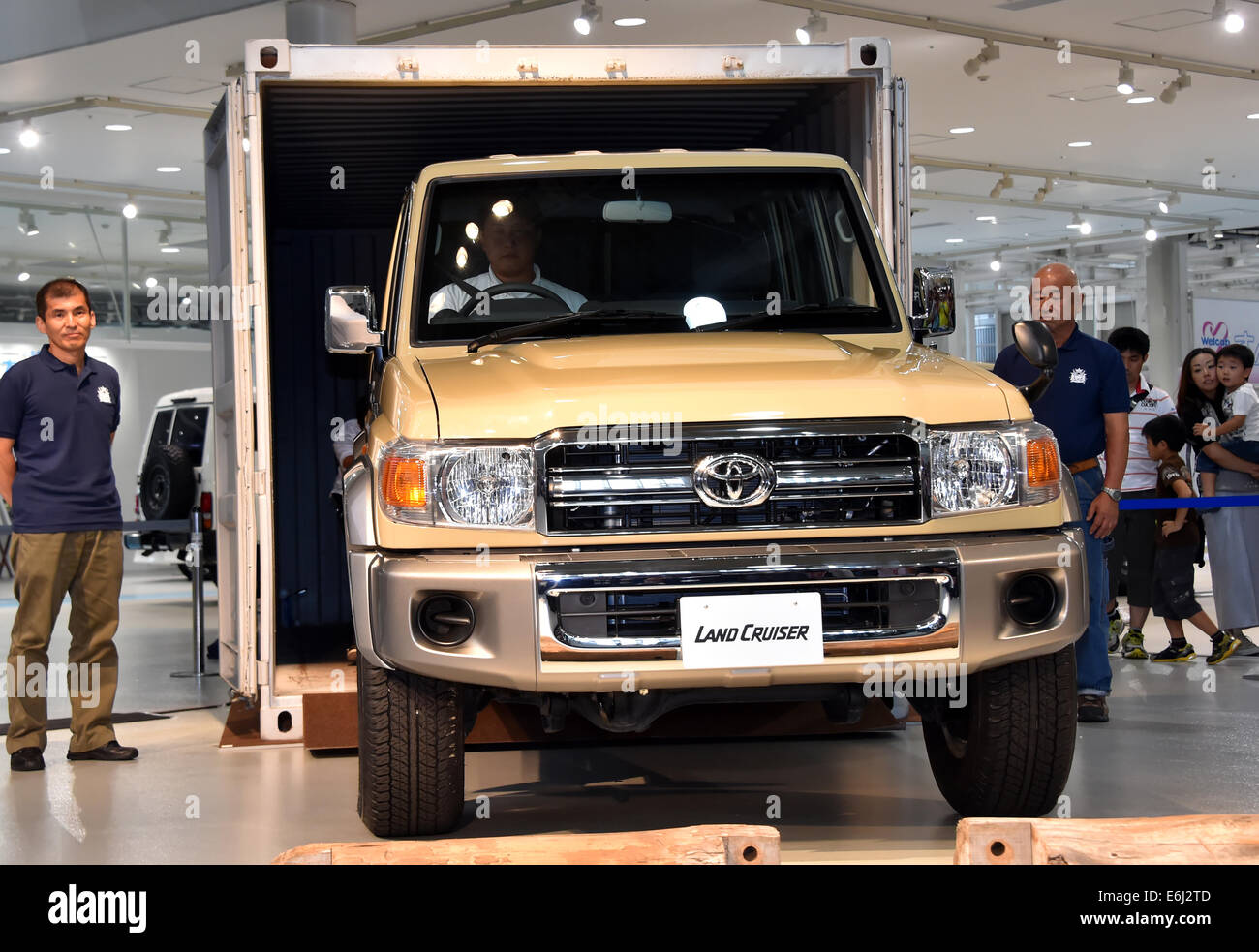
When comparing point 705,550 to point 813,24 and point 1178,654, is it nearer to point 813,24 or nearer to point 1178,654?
point 1178,654

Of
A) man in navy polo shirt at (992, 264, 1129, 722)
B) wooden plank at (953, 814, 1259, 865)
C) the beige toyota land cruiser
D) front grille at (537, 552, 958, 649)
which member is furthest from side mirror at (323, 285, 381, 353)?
man in navy polo shirt at (992, 264, 1129, 722)

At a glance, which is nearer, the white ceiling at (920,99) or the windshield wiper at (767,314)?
the windshield wiper at (767,314)

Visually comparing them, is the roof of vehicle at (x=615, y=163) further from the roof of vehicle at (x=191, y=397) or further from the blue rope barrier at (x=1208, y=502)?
the roof of vehicle at (x=191, y=397)

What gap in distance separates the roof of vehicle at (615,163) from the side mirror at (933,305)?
0.53 metres

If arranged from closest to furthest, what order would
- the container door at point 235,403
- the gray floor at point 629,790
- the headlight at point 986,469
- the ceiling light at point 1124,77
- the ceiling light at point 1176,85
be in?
the headlight at point 986,469
the gray floor at point 629,790
the container door at point 235,403
the ceiling light at point 1124,77
the ceiling light at point 1176,85

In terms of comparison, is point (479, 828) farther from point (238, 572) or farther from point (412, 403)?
point (238, 572)

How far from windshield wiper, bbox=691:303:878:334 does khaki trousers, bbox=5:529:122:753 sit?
2.93 m

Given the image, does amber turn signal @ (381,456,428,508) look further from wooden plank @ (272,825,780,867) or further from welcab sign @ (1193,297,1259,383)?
welcab sign @ (1193,297,1259,383)

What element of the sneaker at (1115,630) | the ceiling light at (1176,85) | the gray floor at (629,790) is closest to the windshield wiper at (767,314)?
the gray floor at (629,790)

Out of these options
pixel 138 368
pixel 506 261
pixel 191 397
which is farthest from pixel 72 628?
pixel 138 368

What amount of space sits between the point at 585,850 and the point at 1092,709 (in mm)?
4093

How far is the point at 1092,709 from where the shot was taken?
6531mm

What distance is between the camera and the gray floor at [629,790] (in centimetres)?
460
